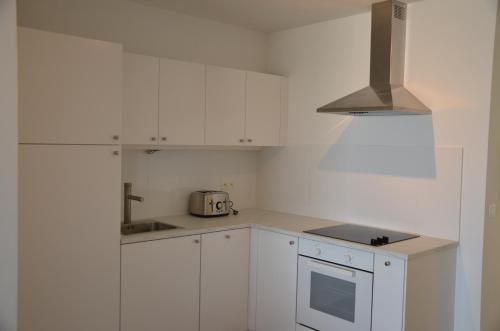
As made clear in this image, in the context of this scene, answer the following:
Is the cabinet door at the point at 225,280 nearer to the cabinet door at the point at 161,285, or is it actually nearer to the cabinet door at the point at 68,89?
the cabinet door at the point at 161,285

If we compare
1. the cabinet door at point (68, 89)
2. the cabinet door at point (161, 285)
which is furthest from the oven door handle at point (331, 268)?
the cabinet door at point (68, 89)

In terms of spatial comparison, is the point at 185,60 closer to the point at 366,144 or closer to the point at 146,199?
the point at 146,199

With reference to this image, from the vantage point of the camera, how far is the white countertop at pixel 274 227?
276 cm

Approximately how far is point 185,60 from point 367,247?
193 cm

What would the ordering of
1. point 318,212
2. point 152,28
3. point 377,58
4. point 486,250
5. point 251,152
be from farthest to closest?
point 251,152 → point 318,212 → point 152,28 → point 377,58 → point 486,250

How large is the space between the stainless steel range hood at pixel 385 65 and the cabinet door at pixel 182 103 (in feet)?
2.89

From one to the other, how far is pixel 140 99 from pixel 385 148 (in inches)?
66.5

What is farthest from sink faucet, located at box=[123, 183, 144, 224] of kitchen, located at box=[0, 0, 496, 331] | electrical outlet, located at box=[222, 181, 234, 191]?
electrical outlet, located at box=[222, 181, 234, 191]

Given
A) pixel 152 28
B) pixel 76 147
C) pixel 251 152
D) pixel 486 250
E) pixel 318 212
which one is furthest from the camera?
pixel 251 152

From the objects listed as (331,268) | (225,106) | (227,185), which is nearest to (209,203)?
(227,185)

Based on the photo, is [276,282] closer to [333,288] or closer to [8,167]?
[333,288]

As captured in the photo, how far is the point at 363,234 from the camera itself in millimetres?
3121

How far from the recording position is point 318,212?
375 centimetres

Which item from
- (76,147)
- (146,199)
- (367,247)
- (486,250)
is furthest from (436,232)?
(76,147)
